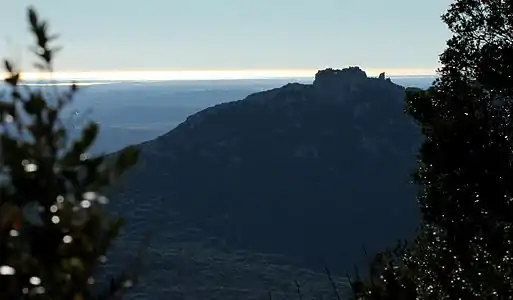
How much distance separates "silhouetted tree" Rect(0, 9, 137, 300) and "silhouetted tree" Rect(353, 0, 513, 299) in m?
12.4

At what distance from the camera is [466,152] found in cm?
1555

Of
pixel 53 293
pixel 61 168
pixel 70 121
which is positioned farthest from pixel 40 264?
pixel 70 121

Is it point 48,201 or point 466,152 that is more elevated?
point 48,201

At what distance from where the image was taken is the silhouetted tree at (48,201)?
2.34 m

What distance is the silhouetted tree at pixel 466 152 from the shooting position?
50.2 feet

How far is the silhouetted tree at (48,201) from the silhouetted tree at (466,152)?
12408 millimetres

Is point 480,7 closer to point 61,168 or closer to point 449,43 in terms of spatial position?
point 449,43

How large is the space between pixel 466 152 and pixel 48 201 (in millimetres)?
14183

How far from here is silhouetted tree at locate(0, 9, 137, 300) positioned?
2.34m

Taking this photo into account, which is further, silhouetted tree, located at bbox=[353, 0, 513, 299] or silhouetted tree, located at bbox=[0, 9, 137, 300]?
silhouetted tree, located at bbox=[353, 0, 513, 299]

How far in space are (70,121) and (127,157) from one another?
12.4 inches

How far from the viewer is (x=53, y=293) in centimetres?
241

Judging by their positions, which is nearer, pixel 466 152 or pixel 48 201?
pixel 48 201

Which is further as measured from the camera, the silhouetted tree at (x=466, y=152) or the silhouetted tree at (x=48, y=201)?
the silhouetted tree at (x=466, y=152)
